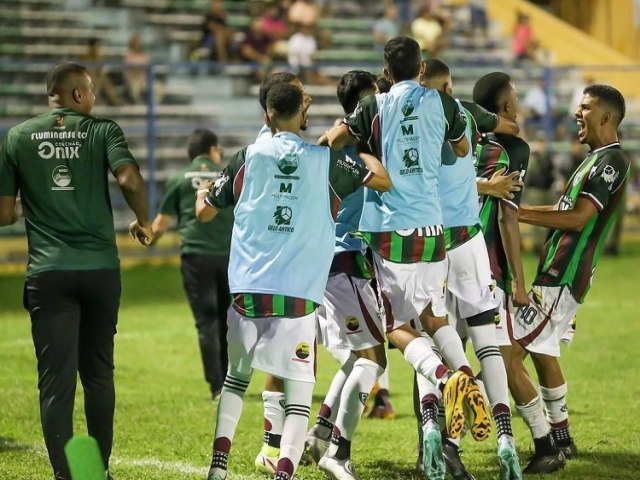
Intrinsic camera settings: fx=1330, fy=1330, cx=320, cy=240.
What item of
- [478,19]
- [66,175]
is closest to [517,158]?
[66,175]

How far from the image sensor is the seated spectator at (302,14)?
24172 mm

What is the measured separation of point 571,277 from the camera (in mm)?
8031

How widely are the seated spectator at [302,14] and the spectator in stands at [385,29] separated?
4.53 feet

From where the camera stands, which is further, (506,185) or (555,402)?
(555,402)

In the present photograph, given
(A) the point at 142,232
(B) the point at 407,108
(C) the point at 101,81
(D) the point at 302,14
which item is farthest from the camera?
(D) the point at 302,14

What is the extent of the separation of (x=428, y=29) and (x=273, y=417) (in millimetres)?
18112

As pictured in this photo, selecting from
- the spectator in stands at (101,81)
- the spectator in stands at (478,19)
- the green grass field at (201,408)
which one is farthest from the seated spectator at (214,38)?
the green grass field at (201,408)

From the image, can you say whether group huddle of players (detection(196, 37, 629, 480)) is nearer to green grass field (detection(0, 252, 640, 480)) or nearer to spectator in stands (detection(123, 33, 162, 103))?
green grass field (detection(0, 252, 640, 480))

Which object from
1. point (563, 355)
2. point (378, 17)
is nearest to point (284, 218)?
point (563, 355)

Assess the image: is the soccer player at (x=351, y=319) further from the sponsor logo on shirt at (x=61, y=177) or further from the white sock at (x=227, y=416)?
the sponsor logo on shirt at (x=61, y=177)

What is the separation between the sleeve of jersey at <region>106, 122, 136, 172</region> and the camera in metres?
6.84

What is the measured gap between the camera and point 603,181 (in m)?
7.80

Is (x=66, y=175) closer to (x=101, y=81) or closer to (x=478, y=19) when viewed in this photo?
(x=101, y=81)

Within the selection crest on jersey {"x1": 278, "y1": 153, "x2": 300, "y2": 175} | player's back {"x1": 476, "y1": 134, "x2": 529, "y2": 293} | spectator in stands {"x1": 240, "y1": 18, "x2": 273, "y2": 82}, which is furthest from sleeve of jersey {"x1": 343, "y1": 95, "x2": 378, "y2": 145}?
spectator in stands {"x1": 240, "y1": 18, "x2": 273, "y2": 82}
